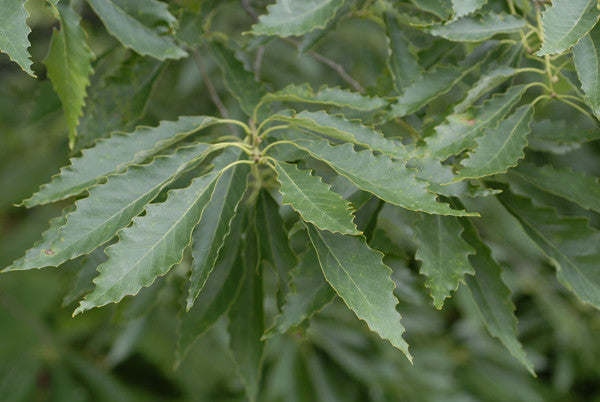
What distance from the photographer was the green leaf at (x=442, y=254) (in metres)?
0.87

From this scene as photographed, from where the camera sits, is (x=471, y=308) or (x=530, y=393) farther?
(x=530, y=393)

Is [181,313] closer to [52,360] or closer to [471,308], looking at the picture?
[52,360]

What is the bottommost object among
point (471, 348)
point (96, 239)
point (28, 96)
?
point (471, 348)

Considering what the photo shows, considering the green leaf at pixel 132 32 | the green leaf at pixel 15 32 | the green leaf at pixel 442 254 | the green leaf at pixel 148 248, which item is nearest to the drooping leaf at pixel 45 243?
the green leaf at pixel 148 248

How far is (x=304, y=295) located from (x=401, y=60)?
486 mm

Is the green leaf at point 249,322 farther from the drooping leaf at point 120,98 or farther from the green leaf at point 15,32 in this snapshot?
the green leaf at point 15,32

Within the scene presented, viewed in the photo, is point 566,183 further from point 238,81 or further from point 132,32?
point 132,32

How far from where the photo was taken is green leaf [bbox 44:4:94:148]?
980 mm

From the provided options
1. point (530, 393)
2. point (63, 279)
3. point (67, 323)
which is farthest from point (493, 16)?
point (530, 393)

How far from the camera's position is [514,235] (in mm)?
2609

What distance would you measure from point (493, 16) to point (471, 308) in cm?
183

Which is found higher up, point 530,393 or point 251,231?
point 251,231

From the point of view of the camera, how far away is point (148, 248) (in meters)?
0.77

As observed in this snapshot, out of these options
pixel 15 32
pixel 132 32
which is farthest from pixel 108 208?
pixel 132 32
